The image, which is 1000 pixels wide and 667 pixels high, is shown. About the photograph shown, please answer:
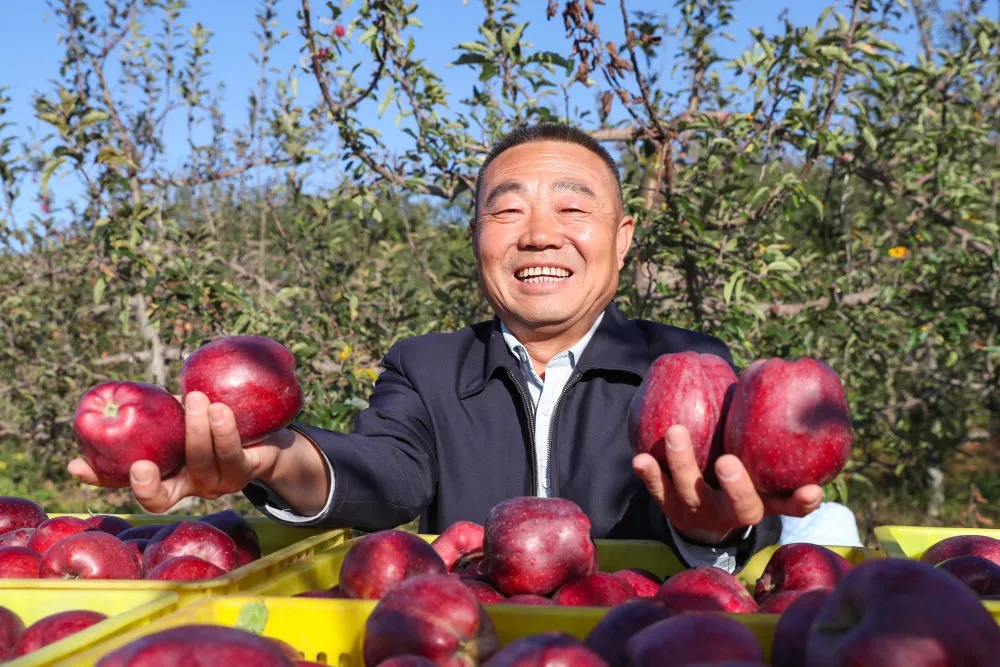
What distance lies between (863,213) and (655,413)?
3.46m

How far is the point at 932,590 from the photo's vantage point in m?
0.92

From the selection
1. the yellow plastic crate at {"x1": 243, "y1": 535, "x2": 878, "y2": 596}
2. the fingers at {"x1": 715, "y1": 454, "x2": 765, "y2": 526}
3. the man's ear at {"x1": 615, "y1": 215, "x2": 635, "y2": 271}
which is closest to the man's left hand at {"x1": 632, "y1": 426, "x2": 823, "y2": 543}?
the fingers at {"x1": 715, "y1": 454, "x2": 765, "y2": 526}

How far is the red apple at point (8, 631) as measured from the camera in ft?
4.05

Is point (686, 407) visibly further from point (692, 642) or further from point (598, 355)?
point (598, 355)

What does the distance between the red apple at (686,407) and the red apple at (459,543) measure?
17.7 inches

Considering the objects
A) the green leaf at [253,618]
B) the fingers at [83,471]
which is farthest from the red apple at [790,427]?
the fingers at [83,471]

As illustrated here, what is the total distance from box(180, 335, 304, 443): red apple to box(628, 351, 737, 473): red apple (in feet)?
2.17

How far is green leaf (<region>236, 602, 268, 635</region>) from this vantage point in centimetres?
112

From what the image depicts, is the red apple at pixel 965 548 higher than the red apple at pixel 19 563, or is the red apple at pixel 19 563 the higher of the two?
the red apple at pixel 19 563

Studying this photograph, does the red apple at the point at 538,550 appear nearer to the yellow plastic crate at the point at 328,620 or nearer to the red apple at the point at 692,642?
the yellow plastic crate at the point at 328,620

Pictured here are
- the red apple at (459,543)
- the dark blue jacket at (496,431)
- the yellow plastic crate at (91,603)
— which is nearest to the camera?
the yellow plastic crate at (91,603)

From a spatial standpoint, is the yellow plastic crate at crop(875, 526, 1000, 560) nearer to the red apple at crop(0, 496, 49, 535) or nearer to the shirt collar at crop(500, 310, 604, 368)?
the shirt collar at crop(500, 310, 604, 368)

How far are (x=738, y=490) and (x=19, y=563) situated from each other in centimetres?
131

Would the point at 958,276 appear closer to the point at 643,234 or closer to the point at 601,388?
the point at 643,234
